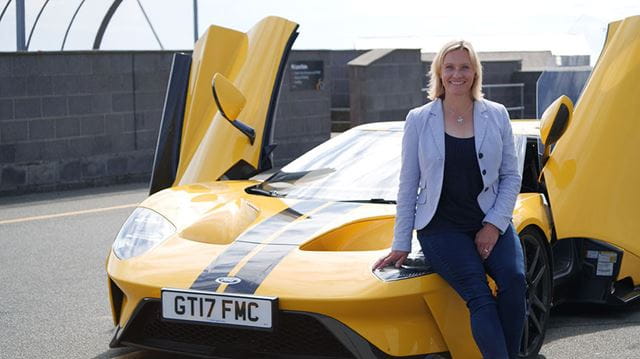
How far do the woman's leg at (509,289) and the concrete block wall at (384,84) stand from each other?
14060mm

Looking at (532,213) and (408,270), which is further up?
(532,213)

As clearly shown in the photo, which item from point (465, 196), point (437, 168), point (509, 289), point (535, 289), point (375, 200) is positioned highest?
point (437, 168)

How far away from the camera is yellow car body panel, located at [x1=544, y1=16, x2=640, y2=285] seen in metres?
5.93

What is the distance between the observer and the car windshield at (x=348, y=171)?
575 cm

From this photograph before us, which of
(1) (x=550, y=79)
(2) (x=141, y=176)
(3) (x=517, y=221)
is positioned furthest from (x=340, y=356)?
(2) (x=141, y=176)

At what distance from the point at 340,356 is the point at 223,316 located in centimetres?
50

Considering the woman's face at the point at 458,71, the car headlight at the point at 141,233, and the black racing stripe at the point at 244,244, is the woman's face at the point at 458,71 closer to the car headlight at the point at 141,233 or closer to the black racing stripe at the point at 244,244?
the black racing stripe at the point at 244,244

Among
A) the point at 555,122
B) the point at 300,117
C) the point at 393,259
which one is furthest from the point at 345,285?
the point at 300,117

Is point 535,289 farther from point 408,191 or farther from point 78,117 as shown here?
point 78,117

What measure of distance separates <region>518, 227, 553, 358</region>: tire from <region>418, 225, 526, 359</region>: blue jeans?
→ 2.32 feet

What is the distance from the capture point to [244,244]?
16.6ft

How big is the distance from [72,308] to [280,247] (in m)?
2.06

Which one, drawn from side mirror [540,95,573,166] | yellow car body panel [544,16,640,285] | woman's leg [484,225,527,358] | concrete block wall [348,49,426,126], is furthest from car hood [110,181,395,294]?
concrete block wall [348,49,426,126]

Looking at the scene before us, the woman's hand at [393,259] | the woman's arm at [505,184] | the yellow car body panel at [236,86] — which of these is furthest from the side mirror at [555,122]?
the yellow car body panel at [236,86]
